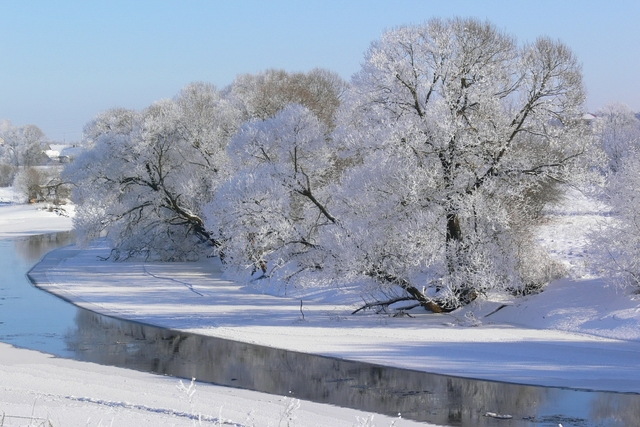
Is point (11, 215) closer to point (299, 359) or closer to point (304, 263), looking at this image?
point (304, 263)

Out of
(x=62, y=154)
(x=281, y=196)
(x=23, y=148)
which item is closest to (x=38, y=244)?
(x=281, y=196)

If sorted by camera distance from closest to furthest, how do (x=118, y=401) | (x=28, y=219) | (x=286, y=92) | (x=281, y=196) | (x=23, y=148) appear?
(x=118, y=401) < (x=281, y=196) < (x=286, y=92) < (x=28, y=219) < (x=23, y=148)

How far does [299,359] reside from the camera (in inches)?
674

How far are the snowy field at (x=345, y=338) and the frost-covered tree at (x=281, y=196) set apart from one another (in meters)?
1.73

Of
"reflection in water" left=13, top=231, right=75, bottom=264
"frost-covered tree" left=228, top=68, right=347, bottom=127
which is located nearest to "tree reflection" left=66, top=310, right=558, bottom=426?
"frost-covered tree" left=228, top=68, right=347, bottom=127

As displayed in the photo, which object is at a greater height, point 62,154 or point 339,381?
point 62,154

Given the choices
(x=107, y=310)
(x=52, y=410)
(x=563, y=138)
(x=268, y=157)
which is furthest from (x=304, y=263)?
(x=52, y=410)

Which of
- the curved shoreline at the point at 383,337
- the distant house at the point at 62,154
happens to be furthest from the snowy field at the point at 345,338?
the distant house at the point at 62,154

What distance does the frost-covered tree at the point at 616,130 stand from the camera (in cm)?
4531

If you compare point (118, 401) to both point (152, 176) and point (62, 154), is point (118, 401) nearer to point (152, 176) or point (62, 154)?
point (152, 176)

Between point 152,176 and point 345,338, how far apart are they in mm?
19179

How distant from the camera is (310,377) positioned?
50.9 feet

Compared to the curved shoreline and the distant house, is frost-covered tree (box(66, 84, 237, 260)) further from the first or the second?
the distant house

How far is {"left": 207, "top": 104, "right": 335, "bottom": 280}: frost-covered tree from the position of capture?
74.3 ft
